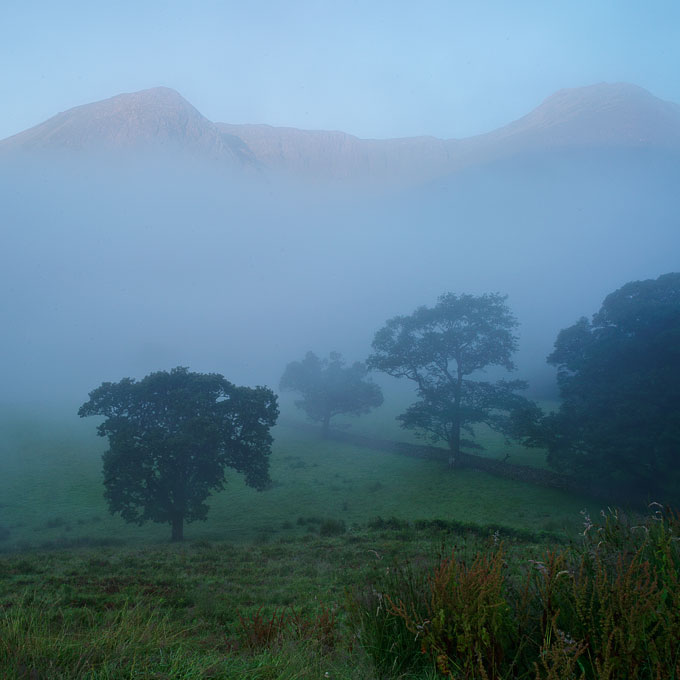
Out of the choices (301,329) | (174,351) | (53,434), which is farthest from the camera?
(301,329)

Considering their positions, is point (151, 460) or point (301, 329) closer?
point (151, 460)

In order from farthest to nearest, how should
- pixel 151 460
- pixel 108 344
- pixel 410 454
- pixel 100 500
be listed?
pixel 108 344 < pixel 410 454 < pixel 100 500 < pixel 151 460

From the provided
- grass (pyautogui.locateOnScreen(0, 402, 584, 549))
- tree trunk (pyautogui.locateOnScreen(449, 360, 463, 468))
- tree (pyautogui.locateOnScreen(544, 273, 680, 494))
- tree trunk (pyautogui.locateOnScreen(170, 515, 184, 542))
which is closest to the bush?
grass (pyautogui.locateOnScreen(0, 402, 584, 549))

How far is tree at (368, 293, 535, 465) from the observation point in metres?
30.7

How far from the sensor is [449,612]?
12.5 ft

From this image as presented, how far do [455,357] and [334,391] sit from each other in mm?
17367

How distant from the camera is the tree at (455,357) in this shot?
30.7 metres

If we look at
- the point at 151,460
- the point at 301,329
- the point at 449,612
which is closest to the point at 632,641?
the point at 449,612

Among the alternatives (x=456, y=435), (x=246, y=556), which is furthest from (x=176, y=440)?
(x=456, y=435)

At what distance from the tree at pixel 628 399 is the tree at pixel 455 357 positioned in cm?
525

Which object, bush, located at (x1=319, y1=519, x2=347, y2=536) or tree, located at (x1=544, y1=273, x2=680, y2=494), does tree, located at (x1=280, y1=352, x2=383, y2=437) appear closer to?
tree, located at (x1=544, y1=273, x2=680, y2=494)

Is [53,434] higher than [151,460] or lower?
lower

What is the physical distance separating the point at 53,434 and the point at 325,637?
A: 48932mm

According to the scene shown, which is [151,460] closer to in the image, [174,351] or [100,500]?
[100,500]
